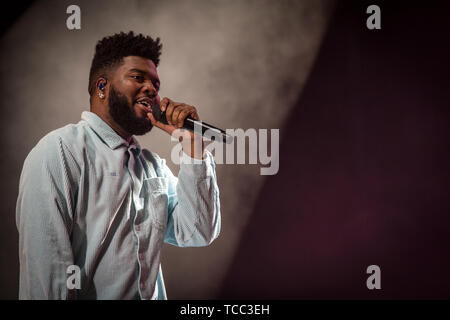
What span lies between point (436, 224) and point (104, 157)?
1602 mm

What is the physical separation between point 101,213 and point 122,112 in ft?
1.12

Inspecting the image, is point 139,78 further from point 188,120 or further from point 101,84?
point 188,120

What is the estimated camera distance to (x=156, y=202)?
112 cm

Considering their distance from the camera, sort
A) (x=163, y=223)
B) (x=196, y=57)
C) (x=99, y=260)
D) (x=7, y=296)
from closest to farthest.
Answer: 1. (x=99, y=260)
2. (x=163, y=223)
3. (x=7, y=296)
4. (x=196, y=57)

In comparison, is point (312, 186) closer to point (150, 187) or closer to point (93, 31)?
point (150, 187)

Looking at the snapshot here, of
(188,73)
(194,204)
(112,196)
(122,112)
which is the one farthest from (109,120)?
(188,73)

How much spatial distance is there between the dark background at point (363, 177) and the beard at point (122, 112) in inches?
32.3

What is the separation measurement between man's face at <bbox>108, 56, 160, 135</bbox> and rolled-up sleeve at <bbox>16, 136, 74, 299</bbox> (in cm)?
28

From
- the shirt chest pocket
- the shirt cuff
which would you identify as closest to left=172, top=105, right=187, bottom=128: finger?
the shirt cuff

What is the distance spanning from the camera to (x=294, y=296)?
1.72 meters

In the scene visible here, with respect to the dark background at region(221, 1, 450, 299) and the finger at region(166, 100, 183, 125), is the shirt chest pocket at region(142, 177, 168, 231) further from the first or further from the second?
the dark background at region(221, 1, 450, 299)

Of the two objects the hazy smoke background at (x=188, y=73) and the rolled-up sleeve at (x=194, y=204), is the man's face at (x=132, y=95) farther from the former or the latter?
the hazy smoke background at (x=188, y=73)

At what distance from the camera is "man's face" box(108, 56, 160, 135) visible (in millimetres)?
1140
